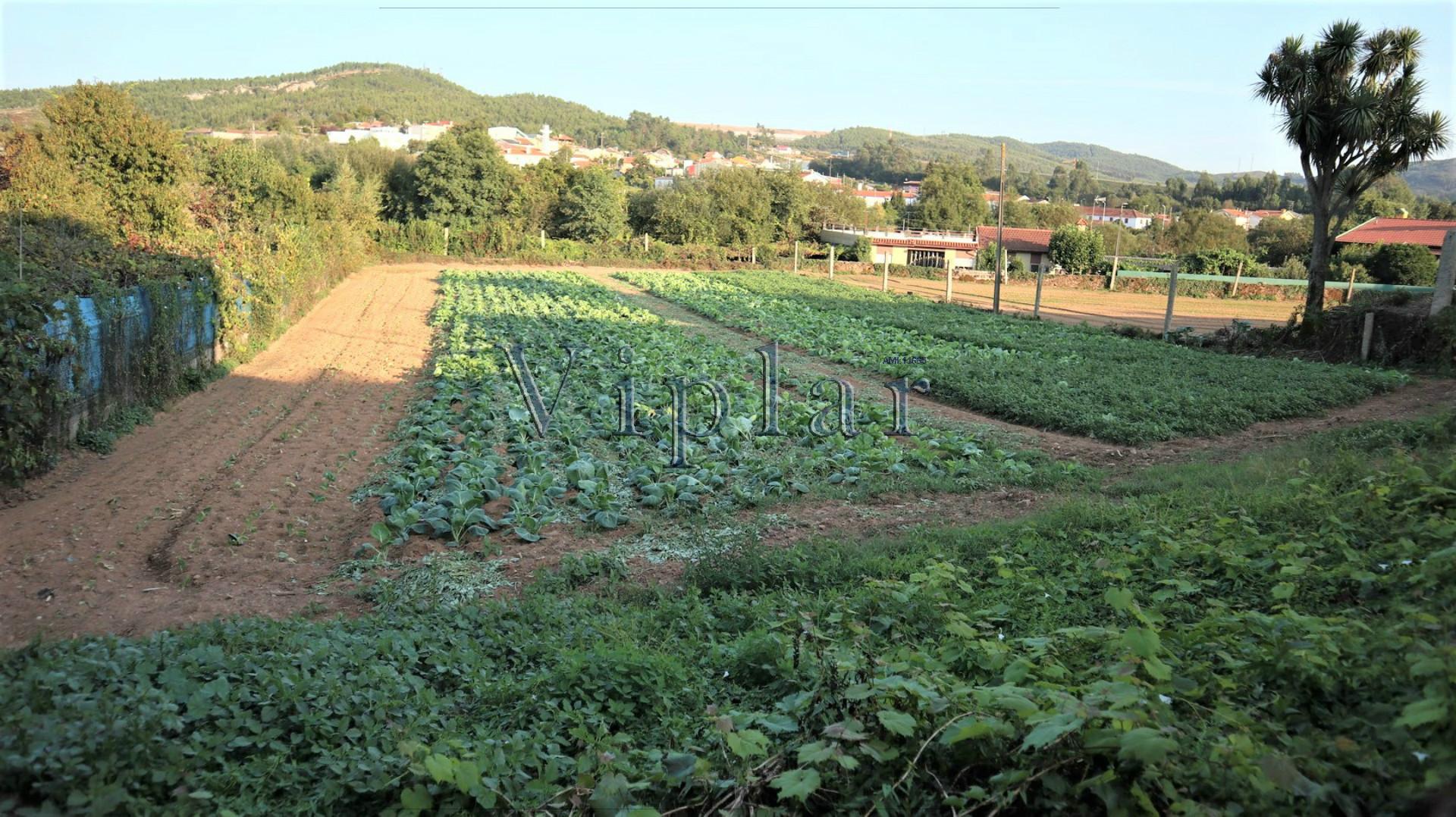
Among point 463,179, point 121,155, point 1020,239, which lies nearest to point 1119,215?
point 1020,239

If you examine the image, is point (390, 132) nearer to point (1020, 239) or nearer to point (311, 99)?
point (311, 99)

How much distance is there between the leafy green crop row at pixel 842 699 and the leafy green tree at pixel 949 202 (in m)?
84.6

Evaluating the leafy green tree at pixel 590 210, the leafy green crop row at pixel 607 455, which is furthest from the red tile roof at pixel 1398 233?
Result: the leafy green crop row at pixel 607 455

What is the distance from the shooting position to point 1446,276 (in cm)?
1816

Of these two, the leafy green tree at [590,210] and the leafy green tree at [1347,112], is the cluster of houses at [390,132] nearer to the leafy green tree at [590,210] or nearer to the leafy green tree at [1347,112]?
the leafy green tree at [590,210]

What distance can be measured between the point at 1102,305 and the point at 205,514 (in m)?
36.0

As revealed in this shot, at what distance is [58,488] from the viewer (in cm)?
919

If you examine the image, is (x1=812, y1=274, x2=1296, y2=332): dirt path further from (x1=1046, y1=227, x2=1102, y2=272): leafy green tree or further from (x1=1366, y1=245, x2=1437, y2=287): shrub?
(x1=1046, y1=227, x2=1102, y2=272): leafy green tree

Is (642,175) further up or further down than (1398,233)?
further up

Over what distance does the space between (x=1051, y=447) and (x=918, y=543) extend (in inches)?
202

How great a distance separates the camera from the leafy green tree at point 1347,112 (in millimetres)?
20906

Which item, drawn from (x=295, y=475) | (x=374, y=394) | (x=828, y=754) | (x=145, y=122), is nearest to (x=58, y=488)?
(x=295, y=475)

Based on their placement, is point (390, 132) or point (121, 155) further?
point (390, 132)

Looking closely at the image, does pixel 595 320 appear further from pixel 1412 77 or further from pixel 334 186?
pixel 334 186
